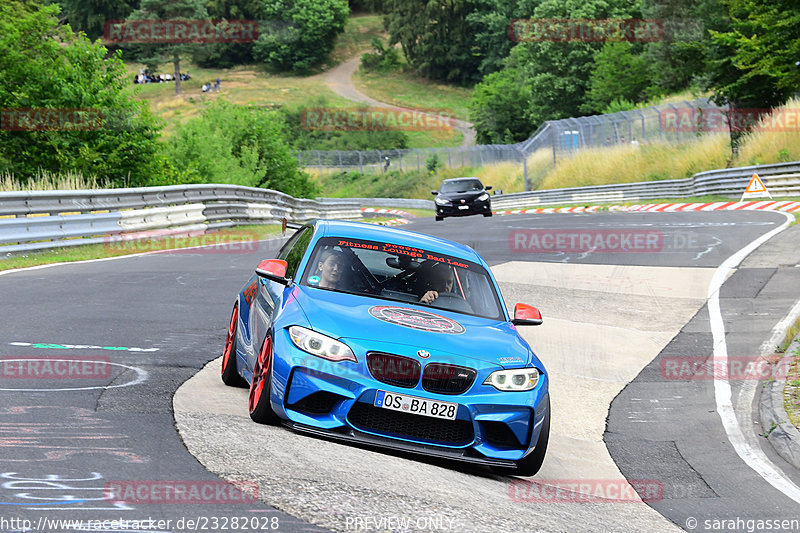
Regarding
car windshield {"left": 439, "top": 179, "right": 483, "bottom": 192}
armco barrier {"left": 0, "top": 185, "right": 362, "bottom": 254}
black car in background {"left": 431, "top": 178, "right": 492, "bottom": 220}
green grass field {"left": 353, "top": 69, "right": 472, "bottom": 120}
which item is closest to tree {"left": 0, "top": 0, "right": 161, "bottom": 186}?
armco barrier {"left": 0, "top": 185, "right": 362, "bottom": 254}

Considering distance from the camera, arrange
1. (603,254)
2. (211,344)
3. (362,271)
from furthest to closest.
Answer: (603,254) → (211,344) → (362,271)

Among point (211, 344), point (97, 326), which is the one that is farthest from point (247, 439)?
point (97, 326)

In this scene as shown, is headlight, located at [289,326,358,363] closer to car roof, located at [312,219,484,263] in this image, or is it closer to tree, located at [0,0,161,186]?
car roof, located at [312,219,484,263]

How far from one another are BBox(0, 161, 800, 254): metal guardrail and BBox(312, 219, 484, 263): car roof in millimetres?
10716

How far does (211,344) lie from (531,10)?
11102 cm

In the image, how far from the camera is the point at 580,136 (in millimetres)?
52531

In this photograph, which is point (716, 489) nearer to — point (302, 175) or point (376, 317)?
point (376, 317)

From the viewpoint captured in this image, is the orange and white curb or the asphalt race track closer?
the asphalt race track

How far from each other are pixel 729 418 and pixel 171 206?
56.1ft

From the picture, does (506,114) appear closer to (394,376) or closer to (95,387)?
(95,387)

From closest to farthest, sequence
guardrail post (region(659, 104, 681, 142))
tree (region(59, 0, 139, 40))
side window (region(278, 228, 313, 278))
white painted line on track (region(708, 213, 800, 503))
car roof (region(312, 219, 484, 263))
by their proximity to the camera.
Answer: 1. white painted line on track (region(708, 213, 800, 503))
2. side window (region(278, 228, 313, 278))
3. car roof (region(312, 219, 484, 263))
4. guardrail post (region(659, 104, 681, 142))
5. tree (region(59, 0, 139, 40))

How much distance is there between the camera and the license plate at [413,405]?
622 cm

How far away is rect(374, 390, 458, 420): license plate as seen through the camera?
6219 mm

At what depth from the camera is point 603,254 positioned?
20.1 metres
